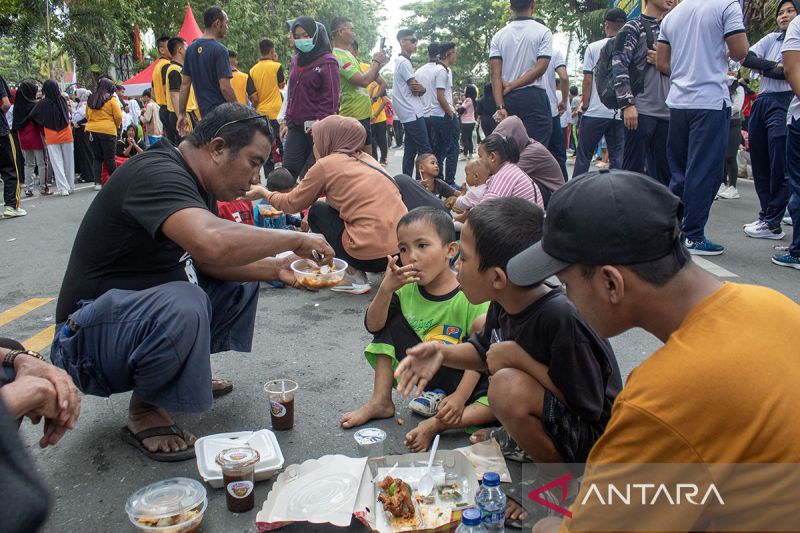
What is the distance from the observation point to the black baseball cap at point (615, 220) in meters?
1.44

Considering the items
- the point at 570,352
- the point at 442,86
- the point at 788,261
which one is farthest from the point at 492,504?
the point at 442,86

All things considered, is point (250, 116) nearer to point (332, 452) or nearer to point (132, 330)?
point (132, 330)

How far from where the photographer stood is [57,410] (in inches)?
77.0

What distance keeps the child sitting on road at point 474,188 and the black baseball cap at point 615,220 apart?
3.78 metres

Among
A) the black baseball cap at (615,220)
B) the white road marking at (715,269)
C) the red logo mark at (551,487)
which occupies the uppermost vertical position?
the black baseball cap at (615,220)

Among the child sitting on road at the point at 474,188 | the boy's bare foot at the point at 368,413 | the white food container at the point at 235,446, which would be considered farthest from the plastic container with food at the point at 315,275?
the child sitting on road at the point at 474,188

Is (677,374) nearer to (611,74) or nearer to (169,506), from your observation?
(169,506)

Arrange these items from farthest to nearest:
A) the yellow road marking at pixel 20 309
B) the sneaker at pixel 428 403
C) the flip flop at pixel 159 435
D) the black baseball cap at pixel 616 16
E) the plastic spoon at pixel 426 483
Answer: the black baseball cap at pixel 616 16 < the yellow road marking at pixel 20 309 < the sneaker at pixel 428 403 < the flip flop at pixel 159 435 < the plastic spoon at pixel 426 483

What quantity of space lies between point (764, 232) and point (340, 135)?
4410 millimetres

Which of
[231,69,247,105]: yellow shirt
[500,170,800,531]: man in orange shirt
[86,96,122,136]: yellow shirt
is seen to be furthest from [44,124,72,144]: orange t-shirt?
[500,170,800,531]: man in orange shirt

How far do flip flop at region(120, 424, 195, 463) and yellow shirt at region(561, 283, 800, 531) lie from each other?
190cm

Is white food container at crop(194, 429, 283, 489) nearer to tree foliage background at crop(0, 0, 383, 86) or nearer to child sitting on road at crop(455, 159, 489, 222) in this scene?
child sitting on road at crop(455, 159, 489, 222)

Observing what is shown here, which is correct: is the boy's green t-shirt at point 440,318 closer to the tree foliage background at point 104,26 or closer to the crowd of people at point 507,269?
the crowd of people at point 507,269

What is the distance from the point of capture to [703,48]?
5.29m
